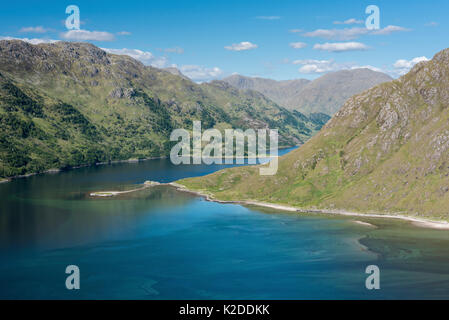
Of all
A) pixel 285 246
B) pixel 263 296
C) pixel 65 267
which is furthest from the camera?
pixel 285 246

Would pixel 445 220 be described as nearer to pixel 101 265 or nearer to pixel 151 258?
pixel 151 258

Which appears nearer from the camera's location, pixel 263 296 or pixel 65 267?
pixel 263 296

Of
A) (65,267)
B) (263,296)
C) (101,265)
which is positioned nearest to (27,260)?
(65,267)

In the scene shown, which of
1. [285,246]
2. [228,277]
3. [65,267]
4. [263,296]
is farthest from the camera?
[285,246]

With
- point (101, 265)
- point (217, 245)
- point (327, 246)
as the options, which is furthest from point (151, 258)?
point (327, 246)

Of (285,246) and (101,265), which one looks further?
(285,246)

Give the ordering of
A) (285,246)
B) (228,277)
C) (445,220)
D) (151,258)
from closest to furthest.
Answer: (228,277), (151,258), (285,246), (445,220)
